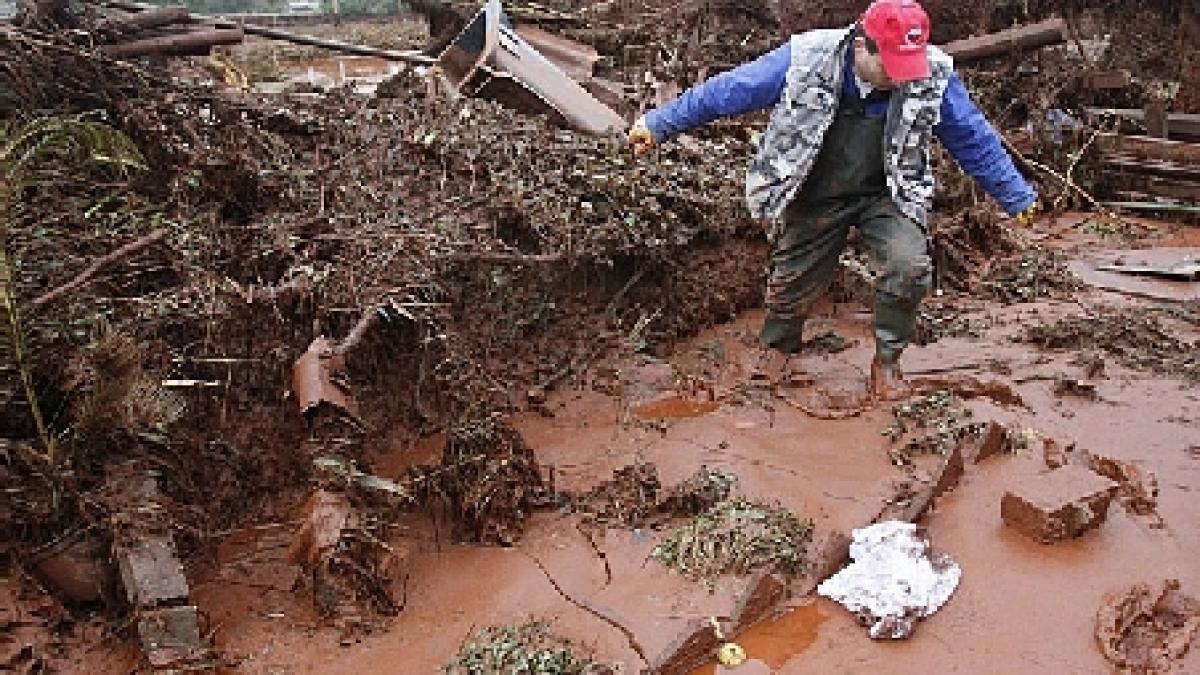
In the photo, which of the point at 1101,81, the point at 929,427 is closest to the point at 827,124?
the point at 929,427

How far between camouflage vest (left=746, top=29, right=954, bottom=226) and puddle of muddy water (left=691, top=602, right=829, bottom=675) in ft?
6.45

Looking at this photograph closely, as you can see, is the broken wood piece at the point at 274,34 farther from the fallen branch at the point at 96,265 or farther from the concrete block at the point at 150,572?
the concrete block at the point at 150,572

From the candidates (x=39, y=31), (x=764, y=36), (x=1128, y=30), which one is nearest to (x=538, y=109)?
(x=39, y=31)

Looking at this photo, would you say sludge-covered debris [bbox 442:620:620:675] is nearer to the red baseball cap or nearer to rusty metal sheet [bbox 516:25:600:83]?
the red baseball cap

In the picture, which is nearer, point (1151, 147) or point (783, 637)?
Result: point (783, 637)

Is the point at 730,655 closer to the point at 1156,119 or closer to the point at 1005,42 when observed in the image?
the point at 1156,119

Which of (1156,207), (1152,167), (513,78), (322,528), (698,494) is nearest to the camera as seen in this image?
(322,528)

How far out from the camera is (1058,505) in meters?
3.56

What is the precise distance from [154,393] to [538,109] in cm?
349

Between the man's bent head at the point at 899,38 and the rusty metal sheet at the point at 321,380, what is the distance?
2.44 m

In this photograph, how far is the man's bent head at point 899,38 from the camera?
4.06 m

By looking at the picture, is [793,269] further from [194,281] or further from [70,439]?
[70,439]

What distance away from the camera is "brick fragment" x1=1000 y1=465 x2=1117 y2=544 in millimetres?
3564

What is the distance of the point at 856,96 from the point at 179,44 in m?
3.59
